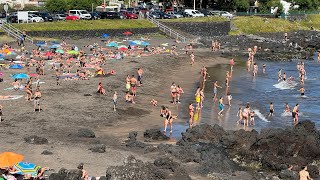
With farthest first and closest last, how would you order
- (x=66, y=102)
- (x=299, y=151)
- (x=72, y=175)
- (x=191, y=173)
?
(x=66, y=102)
(x=299, y=151)
(x=191, y=173)
(x=72, y=175)

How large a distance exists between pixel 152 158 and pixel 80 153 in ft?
10.0

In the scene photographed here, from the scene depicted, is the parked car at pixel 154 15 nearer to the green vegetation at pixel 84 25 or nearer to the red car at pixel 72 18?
the green vegetation at pixel 84 25

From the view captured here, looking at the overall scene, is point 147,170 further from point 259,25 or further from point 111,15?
point 259,25

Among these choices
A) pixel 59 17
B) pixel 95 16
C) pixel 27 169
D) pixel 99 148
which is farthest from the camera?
pixel 95 16

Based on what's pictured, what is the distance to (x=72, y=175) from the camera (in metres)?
20.3

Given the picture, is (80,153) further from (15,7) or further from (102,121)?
(15,7)

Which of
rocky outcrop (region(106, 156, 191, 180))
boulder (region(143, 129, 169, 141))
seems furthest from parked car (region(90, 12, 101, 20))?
rocky outcrop (region(106, 156, 191, 180))

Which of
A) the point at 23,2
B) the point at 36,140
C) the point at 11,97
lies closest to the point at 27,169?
the point at 36,140

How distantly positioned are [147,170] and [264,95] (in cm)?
2557

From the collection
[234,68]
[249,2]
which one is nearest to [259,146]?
[234,68]

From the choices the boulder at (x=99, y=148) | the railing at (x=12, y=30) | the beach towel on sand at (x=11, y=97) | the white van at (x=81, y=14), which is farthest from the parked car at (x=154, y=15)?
the boulder at (x=99, y=148)

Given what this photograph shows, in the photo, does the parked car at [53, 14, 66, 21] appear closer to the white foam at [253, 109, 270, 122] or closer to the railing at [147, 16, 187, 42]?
the railing at [147, 16, 187, 42]

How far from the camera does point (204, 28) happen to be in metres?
85.3

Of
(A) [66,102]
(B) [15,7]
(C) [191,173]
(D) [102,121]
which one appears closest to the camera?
(C) [191,173]
